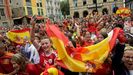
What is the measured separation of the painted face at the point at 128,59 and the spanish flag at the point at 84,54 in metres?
0.43

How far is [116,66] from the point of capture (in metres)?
4.37

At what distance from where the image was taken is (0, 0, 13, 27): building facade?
1992 inches

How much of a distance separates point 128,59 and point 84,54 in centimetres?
82

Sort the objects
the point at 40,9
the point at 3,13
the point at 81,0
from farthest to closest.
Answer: the point at 81,0, the point at 40,9, the point at 3,13

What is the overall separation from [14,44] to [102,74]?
607cm

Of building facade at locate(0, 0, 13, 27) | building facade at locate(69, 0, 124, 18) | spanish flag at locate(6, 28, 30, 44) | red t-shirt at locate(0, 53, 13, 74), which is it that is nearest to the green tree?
building facade at locate(69, 0, 124, 18)

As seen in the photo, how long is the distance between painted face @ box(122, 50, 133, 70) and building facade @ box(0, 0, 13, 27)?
46.6 m

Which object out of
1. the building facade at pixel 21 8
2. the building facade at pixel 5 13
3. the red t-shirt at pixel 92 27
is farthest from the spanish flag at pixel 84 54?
the building facade at pixel 21 8

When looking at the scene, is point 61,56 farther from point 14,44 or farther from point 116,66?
point 14,44

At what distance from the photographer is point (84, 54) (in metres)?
4.70

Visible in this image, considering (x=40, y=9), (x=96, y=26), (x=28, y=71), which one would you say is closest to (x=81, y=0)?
(x=40, y=9)

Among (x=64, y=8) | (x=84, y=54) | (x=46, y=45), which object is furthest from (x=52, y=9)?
(x=84, y=54)

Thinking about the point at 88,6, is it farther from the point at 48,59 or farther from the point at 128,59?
the point at 128,59

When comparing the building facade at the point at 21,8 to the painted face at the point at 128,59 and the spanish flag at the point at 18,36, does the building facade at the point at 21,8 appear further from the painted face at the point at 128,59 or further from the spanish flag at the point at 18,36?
the painted face at the point at 128,59
